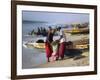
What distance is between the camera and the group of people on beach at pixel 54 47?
75.2 inches

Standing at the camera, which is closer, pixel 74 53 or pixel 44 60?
pixel 44 60

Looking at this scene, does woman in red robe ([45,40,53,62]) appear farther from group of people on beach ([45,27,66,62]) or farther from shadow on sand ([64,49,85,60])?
shadow on sand ([64,49,85,60])

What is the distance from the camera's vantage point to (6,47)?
1.65 meters

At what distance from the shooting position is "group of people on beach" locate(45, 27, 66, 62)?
6.26ft

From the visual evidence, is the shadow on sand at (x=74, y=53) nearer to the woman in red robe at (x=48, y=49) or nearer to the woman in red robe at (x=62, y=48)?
the woman in red robe at (x=62, y=48)

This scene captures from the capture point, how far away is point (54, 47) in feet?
6.32

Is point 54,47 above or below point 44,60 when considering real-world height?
above

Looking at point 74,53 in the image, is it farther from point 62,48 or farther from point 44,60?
point 44,60

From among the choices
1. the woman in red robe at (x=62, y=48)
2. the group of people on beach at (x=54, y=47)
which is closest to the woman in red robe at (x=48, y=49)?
the group of people on beach at (x=54, y=47)

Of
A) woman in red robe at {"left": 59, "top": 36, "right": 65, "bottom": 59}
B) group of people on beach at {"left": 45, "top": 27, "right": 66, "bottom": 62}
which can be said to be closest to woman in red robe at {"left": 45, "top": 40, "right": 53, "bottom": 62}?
group of people on beach at {"left": 45, "top": 27, "right": 66, "bottom": 62}

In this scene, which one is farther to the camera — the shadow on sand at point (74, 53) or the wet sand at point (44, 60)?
the shadow on sand at point (74, 53)

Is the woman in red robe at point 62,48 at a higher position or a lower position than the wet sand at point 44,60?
higher

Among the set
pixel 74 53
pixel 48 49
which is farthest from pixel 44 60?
pixel 74 53

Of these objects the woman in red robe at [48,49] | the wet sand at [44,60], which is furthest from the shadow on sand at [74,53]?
the woman in red robe at [48,49]
